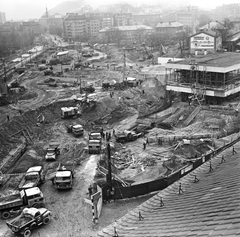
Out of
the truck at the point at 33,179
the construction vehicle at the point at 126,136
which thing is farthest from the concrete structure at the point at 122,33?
the truck at the point at 33,179

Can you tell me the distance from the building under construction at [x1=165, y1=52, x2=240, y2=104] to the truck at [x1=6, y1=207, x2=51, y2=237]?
24.2 metres

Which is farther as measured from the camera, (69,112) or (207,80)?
(207,80)

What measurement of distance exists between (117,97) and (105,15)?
140632 millimetres

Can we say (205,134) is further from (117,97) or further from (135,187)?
(117,97)

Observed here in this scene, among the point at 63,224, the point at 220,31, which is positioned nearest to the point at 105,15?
the point at 220,31

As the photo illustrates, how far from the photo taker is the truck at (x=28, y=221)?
1647cm

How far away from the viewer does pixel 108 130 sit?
33.8m

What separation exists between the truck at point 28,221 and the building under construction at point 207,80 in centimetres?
2422

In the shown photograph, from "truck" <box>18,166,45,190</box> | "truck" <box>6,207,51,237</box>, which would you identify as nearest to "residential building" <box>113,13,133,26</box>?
"truck" <box>18,166,45,190</box>

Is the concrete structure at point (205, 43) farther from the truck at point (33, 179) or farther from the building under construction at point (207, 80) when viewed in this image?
the truck at point (33, 179)

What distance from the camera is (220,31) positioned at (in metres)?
73.6

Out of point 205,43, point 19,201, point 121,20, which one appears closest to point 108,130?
point 19,201

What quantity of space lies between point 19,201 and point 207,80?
26.6 metres

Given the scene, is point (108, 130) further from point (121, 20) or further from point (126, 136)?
point (121, 20)
